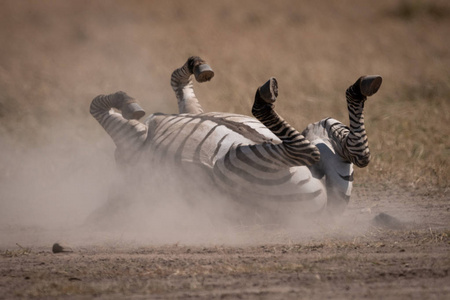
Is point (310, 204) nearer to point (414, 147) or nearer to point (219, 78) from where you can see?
point (414, 147)

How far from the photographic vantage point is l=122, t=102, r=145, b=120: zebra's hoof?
5.27m

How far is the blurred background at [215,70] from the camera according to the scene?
632 cm

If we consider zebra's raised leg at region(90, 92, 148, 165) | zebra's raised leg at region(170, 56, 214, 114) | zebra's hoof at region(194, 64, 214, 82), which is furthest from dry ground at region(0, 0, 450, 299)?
zebra's hoof at region(194, 64, 214, 82)

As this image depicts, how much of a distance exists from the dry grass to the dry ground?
33mm

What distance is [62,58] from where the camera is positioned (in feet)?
35.7

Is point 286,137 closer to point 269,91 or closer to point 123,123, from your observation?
point 269,91

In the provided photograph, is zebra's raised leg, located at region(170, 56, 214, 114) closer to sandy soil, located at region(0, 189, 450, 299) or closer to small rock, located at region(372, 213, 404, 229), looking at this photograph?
sandy soil, located at region(0, 189, 450, 299)

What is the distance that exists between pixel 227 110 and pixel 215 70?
2.28 m

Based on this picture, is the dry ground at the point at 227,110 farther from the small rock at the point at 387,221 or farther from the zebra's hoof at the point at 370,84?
the zebra's hoof at the point at 370,84

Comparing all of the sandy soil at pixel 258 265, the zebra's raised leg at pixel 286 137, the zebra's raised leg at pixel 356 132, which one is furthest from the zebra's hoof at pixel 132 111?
the zebra's raised leg at pixel 356 132

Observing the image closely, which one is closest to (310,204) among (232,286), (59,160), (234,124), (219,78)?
(234,124)

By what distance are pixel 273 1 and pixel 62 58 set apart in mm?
6949

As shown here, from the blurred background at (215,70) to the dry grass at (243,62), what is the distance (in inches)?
1.1

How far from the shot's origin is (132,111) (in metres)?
5.27
